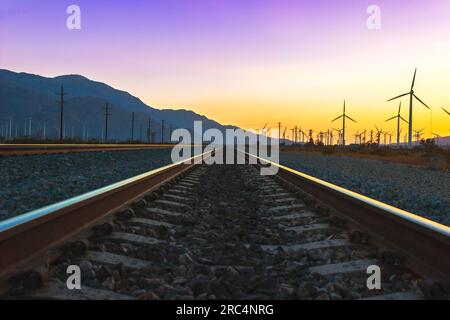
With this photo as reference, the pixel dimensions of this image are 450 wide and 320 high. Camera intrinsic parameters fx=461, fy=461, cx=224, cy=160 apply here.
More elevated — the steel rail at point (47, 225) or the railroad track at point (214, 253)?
the steel rail at point (47, 225)

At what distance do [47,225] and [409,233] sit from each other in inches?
110

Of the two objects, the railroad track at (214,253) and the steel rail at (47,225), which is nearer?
the railroad track at (214,253)

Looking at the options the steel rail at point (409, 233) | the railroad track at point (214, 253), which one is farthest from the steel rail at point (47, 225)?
the steel rail at point (409, 233)

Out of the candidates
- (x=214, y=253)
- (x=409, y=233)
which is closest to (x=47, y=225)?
(x=214, y=253)

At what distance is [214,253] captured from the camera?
385 centimetres

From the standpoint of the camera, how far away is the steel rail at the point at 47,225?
293 centimetres

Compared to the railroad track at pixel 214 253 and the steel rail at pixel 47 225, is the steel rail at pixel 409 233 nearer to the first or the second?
the railroad track at pixel 214 253

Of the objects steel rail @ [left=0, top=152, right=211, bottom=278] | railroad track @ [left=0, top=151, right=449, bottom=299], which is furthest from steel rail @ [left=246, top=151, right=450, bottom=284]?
steel rail @ [left=0, top=152, right=211, bottom=278]

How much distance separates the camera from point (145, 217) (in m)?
5.39

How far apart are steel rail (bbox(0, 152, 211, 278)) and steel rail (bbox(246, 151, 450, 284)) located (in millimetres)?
2630

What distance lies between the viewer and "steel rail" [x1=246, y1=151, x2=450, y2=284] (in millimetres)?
2973

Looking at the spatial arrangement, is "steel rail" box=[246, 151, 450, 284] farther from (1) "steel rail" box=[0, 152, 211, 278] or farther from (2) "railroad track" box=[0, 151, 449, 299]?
(1) "steel rail" box=[0, 152, 211, 278]

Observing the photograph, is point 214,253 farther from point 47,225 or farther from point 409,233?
point 409,233

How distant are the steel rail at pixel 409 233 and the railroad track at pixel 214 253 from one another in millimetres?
10
